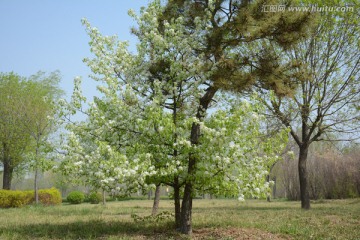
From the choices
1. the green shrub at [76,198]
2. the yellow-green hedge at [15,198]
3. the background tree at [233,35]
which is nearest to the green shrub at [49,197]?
the yellow-green hedge at [15,198]

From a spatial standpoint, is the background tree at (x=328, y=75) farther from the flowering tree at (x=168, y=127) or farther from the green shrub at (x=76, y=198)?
the green shrub at (x=76, y=198)

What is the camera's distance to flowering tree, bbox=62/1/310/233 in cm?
861

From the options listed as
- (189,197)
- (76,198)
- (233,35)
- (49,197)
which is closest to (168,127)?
(189,197)

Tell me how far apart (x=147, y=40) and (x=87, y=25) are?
2.22m

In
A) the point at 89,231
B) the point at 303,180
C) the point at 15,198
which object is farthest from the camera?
the point at 15,198

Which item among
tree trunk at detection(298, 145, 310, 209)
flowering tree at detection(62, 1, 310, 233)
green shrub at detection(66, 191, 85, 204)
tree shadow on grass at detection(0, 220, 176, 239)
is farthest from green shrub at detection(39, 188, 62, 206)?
flowering tree at detection(62, 1, 310, 233)

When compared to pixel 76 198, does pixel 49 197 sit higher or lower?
higher

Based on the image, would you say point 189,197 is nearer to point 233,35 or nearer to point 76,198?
point 233,35

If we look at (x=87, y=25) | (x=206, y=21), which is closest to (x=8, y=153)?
(x=87, y=25)

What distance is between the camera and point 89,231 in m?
10.8

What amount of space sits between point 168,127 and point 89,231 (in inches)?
180

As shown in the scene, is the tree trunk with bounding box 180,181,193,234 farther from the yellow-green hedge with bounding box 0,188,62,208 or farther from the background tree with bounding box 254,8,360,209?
the yellow-green hedge with bounding box 0,188,62,208

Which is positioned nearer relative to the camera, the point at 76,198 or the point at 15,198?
the point at 15,198

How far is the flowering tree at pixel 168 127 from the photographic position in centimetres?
861
